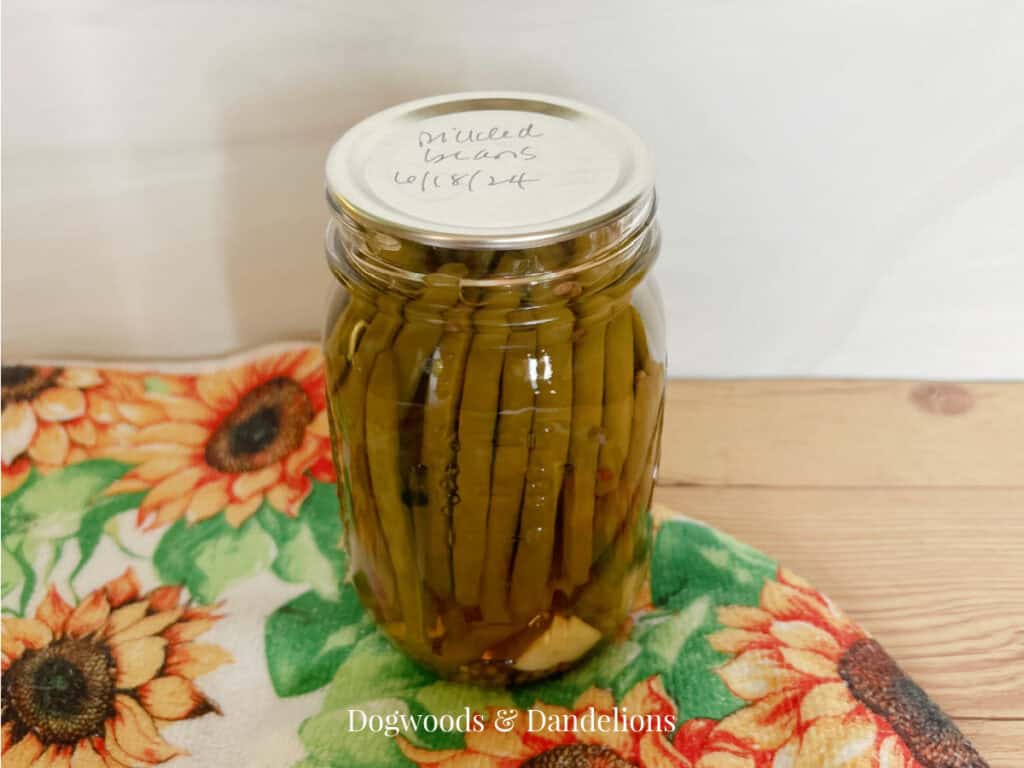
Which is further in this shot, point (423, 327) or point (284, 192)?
point (284, 192)

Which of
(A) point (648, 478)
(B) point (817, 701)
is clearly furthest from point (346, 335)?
(B) point (817, 701)

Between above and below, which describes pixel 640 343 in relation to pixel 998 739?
above

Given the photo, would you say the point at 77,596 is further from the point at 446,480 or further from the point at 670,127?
the point at 670,127

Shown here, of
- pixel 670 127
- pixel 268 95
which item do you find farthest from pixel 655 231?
pixel 268 95

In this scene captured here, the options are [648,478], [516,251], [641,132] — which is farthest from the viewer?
[641,132]

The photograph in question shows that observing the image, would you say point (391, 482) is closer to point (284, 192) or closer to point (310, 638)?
point (310, 638)

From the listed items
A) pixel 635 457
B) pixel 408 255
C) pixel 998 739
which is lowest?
pixel 998 739

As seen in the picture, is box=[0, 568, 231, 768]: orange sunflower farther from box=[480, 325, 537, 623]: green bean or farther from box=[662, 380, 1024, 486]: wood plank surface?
box=[662, 380, 1024, 486]: wood plank surface
